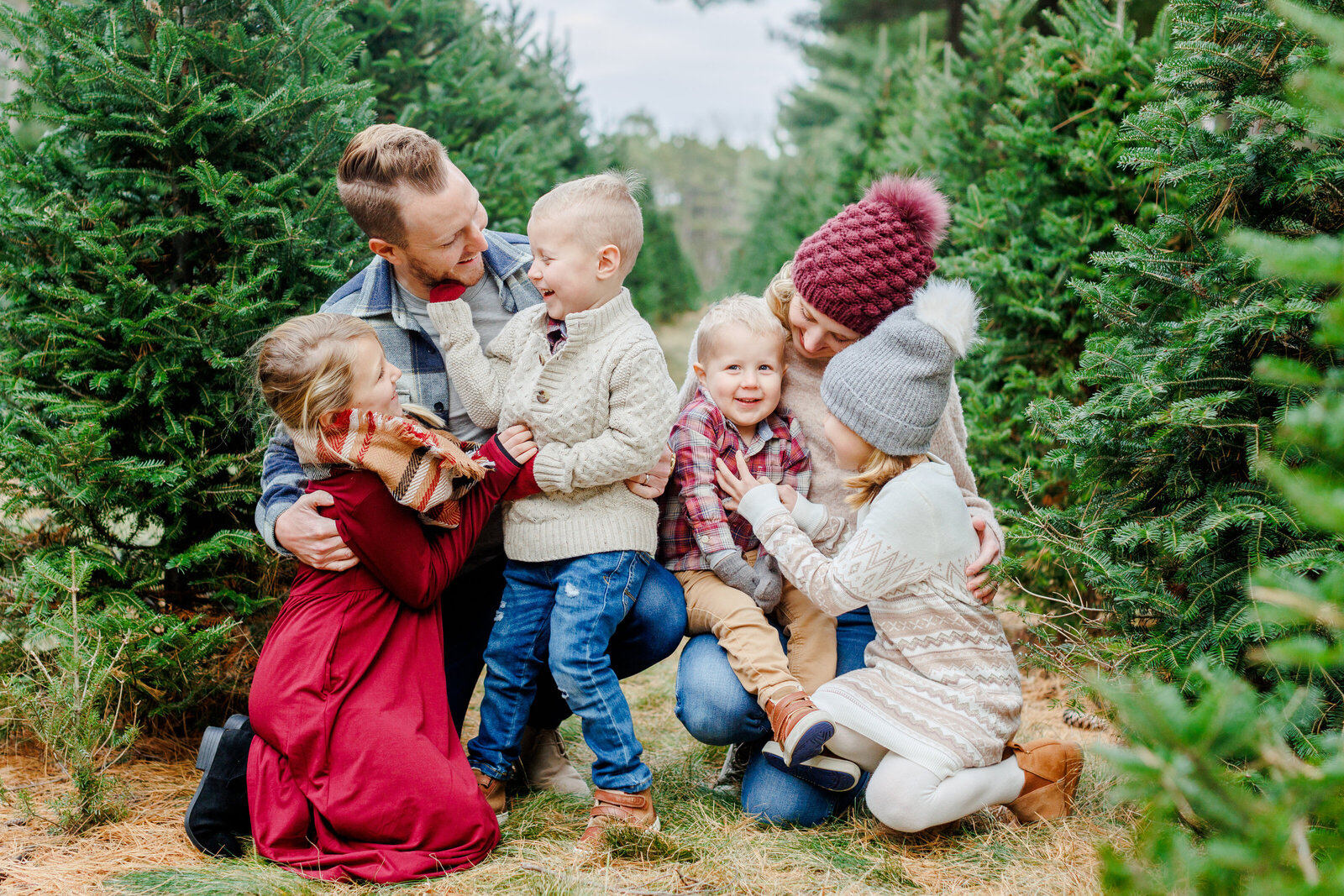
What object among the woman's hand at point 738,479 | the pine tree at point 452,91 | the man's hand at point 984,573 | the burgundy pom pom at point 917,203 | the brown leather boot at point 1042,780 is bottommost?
the brown leather boot at point 1042,780

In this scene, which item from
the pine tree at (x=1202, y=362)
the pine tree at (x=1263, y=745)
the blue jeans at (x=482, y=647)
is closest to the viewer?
the pine tree at (x=1263, y=745)

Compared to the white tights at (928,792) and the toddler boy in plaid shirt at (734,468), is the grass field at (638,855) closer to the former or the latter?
the white tights at (928,792)

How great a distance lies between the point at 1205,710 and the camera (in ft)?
3.18

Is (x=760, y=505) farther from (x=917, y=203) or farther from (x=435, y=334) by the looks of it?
(x=435, y=334)

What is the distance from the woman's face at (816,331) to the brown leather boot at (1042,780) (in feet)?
4.48

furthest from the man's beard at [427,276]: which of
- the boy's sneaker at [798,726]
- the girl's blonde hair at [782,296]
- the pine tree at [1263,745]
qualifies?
the pine tree at [1263,745]

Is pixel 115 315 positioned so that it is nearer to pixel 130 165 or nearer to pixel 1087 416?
pixel 130 165

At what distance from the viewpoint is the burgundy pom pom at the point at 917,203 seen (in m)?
2.76

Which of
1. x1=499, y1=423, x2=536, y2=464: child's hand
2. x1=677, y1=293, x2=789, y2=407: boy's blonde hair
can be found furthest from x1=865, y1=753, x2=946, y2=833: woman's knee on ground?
x1=499, y1=423, x2=536, y2=464: child's hand

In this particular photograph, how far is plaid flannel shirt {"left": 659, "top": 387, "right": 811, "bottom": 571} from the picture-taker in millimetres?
2840

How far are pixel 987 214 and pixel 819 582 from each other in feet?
7.17

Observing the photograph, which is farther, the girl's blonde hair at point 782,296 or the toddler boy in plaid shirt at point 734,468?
the girl's blonde hair at point 782,296

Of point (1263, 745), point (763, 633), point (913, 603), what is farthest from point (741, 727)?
point (1263, 745)

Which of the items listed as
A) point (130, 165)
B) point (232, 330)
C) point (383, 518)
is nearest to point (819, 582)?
point (383, 518)
